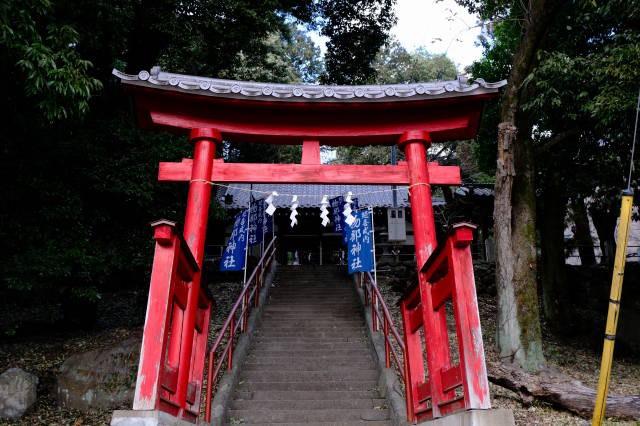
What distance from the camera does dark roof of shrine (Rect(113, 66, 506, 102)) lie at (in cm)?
658

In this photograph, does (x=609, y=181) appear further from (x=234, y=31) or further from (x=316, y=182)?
(x=234, y=31)

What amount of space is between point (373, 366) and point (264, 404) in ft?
7.18

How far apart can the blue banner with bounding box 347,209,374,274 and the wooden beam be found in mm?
4630

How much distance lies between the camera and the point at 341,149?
31.1 meters

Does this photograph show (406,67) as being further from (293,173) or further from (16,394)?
(16,394)

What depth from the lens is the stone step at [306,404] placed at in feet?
23.5

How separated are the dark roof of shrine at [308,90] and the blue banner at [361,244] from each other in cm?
510

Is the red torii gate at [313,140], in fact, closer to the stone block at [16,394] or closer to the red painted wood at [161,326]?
the red painted wood at [161,326]

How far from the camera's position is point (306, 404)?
7.23 meters

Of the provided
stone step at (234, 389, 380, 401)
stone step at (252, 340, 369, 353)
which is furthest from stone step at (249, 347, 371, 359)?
stone step at (234, 389, 380, 401)

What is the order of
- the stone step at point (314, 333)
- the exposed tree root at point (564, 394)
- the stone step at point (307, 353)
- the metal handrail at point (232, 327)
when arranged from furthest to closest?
the stone step at point (314, 333) < the stone step at point (307, 353) < the metal handrail at point (232, 327) < the exposed tree root at point (564, 394)

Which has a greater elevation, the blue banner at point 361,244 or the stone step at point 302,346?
the blue banner at point 361,244

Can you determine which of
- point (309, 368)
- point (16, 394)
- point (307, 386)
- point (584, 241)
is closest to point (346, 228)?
point (309, 368)

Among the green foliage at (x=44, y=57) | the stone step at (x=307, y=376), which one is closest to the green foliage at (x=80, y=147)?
the green foliage at (x=44, y=57)
